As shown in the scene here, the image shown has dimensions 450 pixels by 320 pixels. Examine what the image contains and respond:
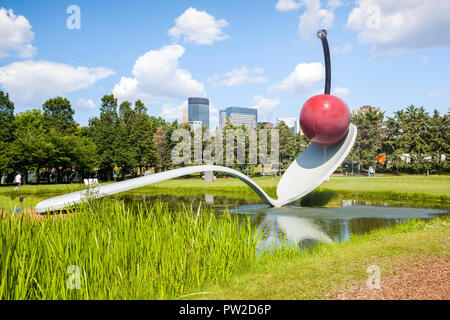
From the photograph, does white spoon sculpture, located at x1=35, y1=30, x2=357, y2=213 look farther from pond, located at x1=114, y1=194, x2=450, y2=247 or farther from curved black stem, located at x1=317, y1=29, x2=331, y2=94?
pond, located at x1=114, y1=194, x2=450, y2=247

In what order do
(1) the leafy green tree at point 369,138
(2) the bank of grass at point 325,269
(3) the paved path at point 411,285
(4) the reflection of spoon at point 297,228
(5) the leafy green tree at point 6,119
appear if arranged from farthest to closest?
(1) the leafy green tree at point 369,138 < (5) the leafy green tree at point 6,119 < (4) the reflection of spoon at point 297,228 < (2) the bank of grass at point 325,269 < (3) the paved path at point 411,285

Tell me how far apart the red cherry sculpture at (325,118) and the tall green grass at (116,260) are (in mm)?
8108

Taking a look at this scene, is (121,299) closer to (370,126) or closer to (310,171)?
→ (310,171)

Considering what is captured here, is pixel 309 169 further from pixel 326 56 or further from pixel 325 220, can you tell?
pixel 326 56

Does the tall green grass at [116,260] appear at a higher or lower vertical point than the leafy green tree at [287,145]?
lower

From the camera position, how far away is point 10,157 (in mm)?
28078

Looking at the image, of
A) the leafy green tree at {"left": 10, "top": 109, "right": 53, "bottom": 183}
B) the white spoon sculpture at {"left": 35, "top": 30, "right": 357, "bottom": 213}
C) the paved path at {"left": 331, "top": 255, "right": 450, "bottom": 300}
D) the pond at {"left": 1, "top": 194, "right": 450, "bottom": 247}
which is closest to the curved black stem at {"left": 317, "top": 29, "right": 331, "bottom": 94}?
the white spoon sculpture at {"left": 35, "top": 30, "right": 357, "bottom": 213}

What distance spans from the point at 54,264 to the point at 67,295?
422 millimetres

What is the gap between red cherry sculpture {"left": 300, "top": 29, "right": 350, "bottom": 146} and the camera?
1214 cm

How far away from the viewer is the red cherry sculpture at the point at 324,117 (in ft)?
39.8

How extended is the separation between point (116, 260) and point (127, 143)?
35.6 m

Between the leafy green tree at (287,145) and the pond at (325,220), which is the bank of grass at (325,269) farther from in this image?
the leafy green tree at (287,145)

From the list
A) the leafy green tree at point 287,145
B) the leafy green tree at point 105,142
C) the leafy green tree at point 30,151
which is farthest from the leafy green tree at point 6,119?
the leafy green tree at point 287,145

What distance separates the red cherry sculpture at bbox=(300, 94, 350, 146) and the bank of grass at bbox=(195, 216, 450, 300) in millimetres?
6327
